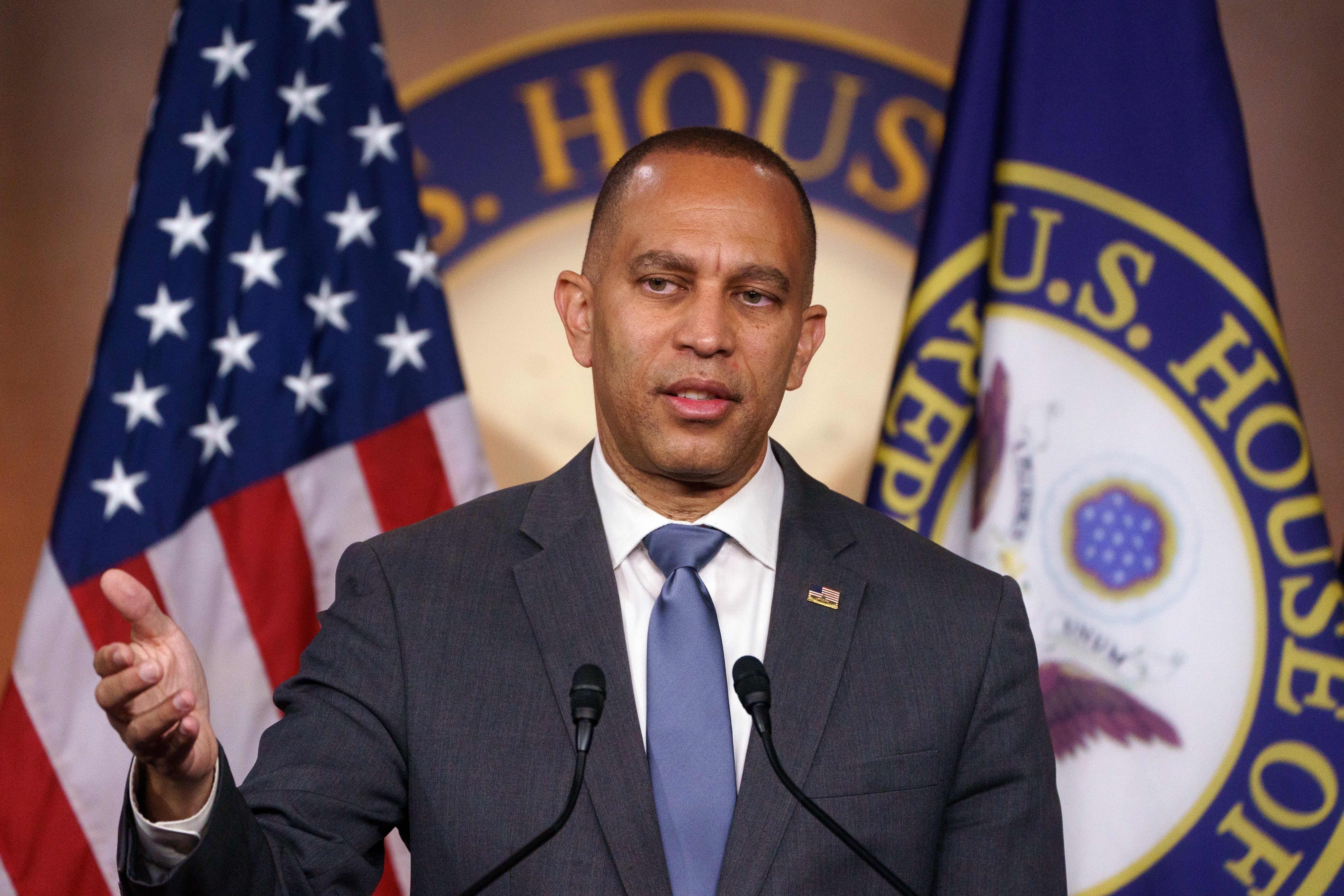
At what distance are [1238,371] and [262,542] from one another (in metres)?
2.13

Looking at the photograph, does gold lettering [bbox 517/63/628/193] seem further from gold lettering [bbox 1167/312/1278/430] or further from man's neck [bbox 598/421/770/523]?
man's neck [bbox 598/421/770/523]

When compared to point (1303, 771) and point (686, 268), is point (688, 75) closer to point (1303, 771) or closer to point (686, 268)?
point (686, 268)

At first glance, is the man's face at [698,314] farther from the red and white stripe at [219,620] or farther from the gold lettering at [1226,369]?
the gold lettering at [1226,369]

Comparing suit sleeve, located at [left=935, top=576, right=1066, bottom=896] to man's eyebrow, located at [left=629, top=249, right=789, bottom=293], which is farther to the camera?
man's eyebrow, located at [left=629, top=249, right=789, bottom=293]

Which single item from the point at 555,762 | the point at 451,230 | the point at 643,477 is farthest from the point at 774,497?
the point at 451,230

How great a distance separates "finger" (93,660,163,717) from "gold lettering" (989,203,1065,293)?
7.01 feet

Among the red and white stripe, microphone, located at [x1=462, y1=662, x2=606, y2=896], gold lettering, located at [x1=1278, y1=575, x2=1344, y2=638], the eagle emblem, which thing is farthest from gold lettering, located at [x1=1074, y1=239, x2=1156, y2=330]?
microphone, located at [x1=462, y1=662, x2=606, y2=896]

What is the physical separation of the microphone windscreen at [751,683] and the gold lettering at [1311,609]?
67.8 inches

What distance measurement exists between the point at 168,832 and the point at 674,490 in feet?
2.68

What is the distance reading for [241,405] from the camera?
9.20 ft

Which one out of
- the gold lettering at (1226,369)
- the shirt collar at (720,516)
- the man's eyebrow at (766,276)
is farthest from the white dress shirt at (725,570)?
the gold lettering at (1226,369)

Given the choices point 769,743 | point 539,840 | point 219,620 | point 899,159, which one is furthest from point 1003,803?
point 899,159

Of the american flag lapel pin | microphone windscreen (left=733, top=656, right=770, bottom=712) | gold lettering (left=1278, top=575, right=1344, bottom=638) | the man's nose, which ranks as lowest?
gold lettering (left=1278, top=575, right=1344, bottom=638)

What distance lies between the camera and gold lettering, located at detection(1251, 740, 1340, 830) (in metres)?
2.62
